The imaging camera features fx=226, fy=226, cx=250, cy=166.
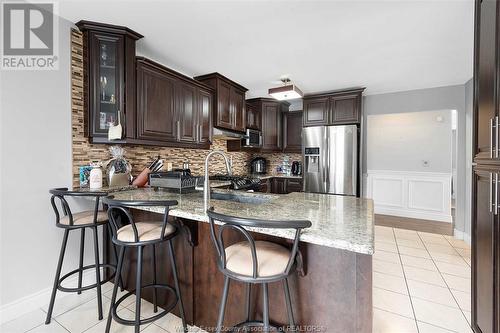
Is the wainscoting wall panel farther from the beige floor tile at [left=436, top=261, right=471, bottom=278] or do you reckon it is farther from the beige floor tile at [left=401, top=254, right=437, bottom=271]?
the beige floor tile at [left=436, top=261, right=471, bottom=278]

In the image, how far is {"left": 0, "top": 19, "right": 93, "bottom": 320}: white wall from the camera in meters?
1.67

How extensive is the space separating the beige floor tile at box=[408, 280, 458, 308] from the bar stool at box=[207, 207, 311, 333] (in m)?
1.68

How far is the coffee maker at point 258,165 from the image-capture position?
16.4 feet

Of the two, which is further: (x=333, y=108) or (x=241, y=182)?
(x=333, y=108)

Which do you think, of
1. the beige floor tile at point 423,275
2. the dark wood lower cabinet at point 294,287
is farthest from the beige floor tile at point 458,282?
the dark wood lower cabinet at point 294,287

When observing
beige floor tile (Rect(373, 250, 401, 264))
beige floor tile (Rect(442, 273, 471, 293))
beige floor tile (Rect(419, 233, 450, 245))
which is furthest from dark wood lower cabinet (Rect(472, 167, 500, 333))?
beige floor tile (Rect(419, 233, 450, 245))

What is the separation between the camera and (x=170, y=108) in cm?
264

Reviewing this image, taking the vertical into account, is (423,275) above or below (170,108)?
below

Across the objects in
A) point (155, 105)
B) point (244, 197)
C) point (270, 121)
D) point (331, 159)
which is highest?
point (270, 121)

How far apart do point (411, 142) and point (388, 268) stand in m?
3.62

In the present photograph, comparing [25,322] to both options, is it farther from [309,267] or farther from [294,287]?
[309,267]

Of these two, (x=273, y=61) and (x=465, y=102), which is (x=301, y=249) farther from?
(x=465, y=102)

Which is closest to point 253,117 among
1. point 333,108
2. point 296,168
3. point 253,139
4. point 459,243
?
point 253,139

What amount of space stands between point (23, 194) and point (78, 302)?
984mm
